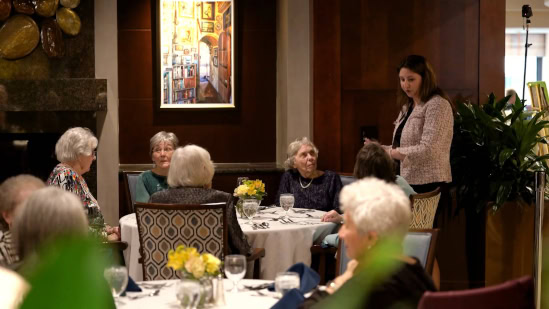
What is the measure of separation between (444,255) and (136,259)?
101 inches

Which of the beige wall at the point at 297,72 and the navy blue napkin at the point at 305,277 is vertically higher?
the beige wall at the point at 297,72

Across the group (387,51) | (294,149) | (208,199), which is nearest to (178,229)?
(208,199)

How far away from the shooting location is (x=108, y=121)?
260 inches

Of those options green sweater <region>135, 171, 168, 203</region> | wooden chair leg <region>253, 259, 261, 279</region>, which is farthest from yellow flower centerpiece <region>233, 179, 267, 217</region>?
green sweater <region>135, 171, 168, 203</region>

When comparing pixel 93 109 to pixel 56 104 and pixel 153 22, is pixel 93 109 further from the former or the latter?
pixel 153 22

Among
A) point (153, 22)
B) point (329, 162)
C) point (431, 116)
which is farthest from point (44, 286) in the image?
point (153, 22)

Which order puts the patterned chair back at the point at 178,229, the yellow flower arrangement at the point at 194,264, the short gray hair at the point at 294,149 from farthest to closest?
the short gray hair at the point at 294,149 < the patterned chair back at the point at 178,229 < the yellow flower arrangement at the point at 194,264

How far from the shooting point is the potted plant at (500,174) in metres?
5.39

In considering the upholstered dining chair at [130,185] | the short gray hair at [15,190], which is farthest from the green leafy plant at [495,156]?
the short gray hair at [15,190]

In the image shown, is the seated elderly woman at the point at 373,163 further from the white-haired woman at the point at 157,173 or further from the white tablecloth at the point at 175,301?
the white-haired woman at the point at 157,173

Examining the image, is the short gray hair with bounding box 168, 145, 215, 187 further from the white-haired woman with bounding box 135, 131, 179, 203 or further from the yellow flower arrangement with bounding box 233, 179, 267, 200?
the white-haired woman with bounding box 135, 131, 179, 203

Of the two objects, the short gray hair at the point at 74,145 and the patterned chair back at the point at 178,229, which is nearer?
the patterned chair back at the point at 178,229

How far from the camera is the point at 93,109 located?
6.43m

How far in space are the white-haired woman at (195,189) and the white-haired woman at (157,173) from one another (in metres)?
1.37
